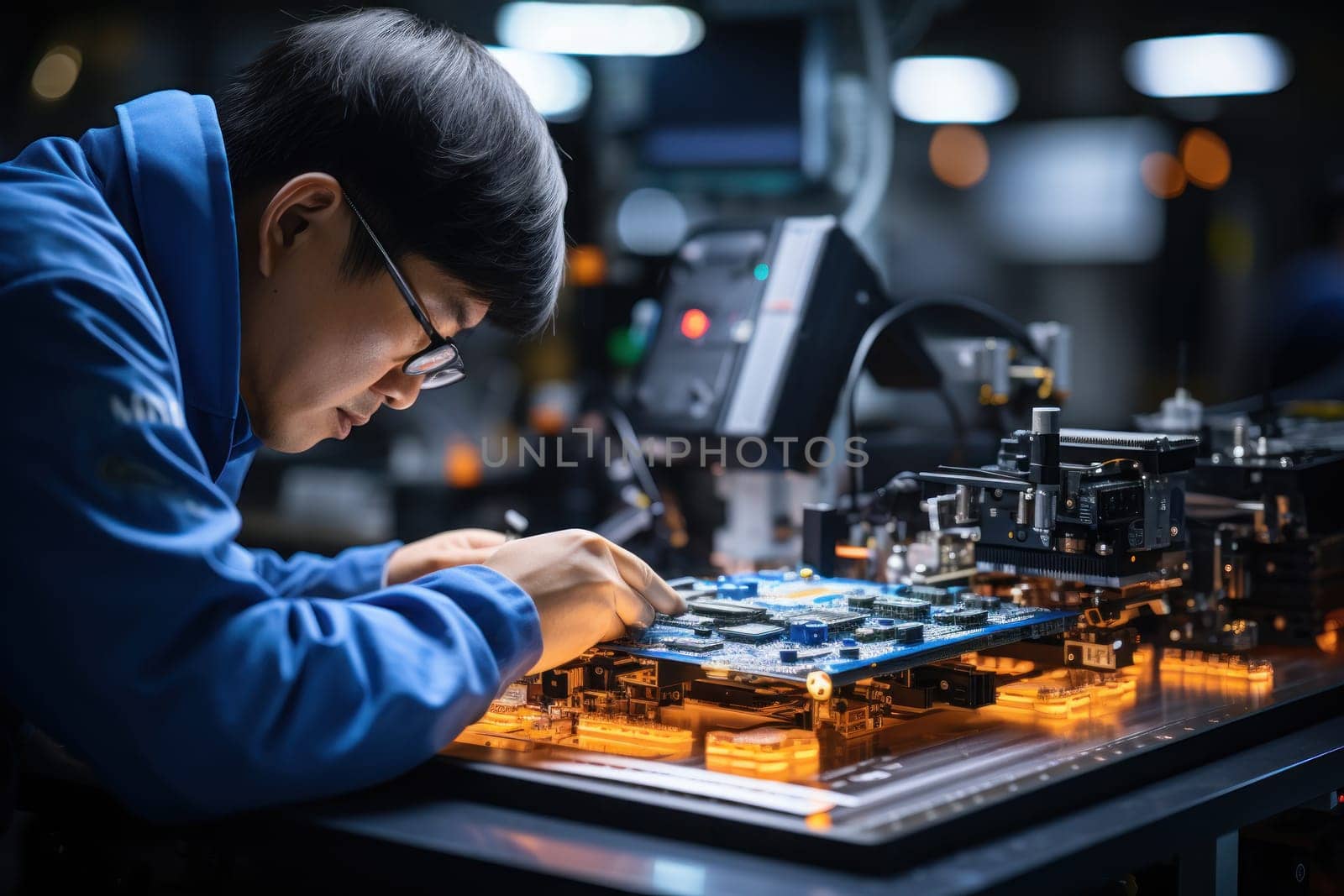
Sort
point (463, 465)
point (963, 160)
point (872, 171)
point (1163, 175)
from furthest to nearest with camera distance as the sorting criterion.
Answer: point (963, 160), point (1163, 175), point (463, 465), point (872, 171)

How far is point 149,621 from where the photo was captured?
2.71ft

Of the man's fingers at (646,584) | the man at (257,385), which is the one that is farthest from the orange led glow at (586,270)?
the man's fingers at (646,584)

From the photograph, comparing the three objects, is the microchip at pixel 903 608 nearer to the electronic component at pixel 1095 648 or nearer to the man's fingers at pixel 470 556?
the electronic component at pixel 1095 648

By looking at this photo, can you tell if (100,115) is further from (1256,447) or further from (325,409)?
(1256,447)

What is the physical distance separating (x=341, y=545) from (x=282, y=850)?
3.55 meters

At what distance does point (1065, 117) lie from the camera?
18.7 feet

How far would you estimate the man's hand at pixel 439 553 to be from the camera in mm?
1489

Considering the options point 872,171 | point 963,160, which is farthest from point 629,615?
point 963,160

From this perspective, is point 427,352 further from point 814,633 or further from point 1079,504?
point 1079,504

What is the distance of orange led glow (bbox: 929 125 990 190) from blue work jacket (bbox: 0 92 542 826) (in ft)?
17.4

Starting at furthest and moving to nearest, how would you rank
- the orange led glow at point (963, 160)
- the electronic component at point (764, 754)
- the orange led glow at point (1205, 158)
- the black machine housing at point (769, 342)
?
the orange led glow at point (963, 160) < the orange led glow at point (1205, 158) < the black machine housing at point (769, 342) < the electronic component at point (764, 754)

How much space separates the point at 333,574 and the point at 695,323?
2.13 ft

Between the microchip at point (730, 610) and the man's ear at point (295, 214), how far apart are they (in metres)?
0.47

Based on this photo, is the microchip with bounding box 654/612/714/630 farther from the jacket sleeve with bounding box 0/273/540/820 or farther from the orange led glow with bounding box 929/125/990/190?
the orange led glow with bounding box 929/125/990/190
